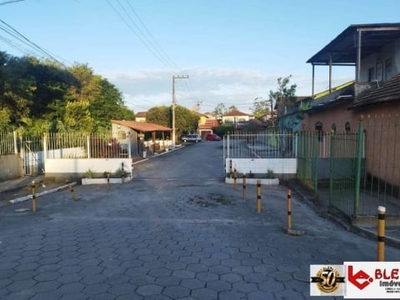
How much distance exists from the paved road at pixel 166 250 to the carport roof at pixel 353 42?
26.3 ft

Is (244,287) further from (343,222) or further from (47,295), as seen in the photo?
(343,222)

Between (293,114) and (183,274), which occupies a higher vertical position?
(293,114)

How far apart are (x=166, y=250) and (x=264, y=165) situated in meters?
9.55

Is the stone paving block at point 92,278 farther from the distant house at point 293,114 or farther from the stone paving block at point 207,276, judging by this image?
the distant house at point 293,114

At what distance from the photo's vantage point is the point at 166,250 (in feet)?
19.5

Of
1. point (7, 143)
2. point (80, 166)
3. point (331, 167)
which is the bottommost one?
point (80, 166)

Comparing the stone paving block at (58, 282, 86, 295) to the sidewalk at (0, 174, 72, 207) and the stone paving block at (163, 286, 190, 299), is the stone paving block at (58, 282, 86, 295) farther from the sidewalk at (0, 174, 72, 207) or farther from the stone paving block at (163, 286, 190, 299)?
the sidewalk at (0, 174, 72, 207)

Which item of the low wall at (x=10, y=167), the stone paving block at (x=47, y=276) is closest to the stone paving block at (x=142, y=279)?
the stone paving block at (x=47, y=276)

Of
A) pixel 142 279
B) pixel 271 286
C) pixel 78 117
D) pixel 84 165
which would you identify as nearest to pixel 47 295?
pixel 142 279

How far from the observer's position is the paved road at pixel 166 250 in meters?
4.46

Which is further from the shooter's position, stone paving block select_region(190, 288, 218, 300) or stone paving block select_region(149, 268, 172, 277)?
stone paving block select_region(149, 268, 172, 277)

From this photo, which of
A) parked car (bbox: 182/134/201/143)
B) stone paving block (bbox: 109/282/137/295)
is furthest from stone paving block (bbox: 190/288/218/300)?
parked car (bbox: 182/134/201/143)

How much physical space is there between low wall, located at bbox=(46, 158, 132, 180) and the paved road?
5146mm

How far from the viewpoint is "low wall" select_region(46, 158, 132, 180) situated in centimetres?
1582
